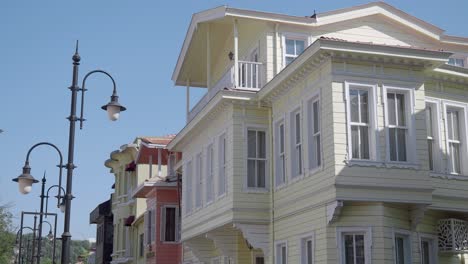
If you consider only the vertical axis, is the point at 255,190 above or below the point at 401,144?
below

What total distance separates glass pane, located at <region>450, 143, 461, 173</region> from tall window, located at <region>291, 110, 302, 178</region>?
13.6 feet

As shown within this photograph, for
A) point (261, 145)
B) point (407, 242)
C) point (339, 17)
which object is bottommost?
point (407, 242)

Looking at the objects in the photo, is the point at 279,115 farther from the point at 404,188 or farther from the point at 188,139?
Result: the point at 188,139

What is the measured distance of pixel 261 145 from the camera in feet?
70.7

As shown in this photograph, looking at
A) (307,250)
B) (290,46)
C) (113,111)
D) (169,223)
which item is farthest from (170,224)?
(113,111)

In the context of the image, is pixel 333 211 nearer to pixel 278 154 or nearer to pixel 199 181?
pixel 278 154

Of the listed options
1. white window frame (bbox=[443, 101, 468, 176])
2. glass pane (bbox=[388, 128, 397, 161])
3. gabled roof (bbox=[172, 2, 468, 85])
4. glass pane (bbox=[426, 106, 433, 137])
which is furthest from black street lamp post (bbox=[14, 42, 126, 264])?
white window frame (bbox=[443, 101, 468, 176])

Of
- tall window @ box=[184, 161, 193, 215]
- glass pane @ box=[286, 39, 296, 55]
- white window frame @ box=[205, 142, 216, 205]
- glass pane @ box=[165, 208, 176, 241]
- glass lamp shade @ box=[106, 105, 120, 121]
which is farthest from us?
glass pane @ box=[165, 208, 176, 241]

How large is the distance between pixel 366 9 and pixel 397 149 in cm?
779

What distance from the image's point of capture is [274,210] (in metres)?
20.4

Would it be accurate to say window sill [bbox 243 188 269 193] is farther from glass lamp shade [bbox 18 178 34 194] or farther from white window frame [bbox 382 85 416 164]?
glass lamp shade [bbox 18 178 34 194]

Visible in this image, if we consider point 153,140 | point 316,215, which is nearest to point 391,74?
point 316,215

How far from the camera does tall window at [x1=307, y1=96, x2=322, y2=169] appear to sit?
17844 mm

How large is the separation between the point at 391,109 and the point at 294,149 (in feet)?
10.4
